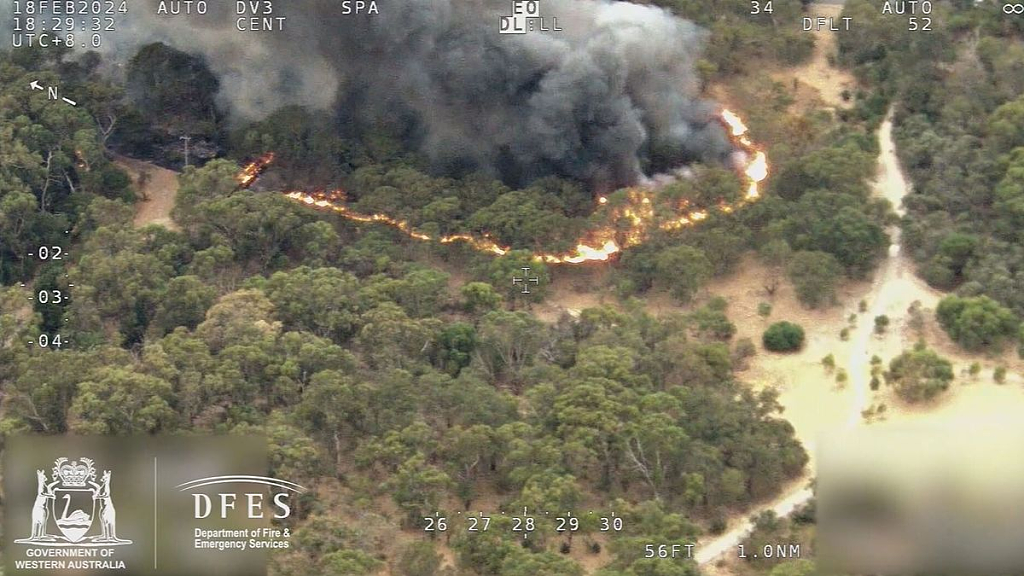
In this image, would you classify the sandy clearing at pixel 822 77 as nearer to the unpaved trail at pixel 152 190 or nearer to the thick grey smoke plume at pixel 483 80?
the thick grey smoke plume at pixel 483 80

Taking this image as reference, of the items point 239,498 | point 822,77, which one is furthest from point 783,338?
point 239,498

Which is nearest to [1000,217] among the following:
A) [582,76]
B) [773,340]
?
[773,340]

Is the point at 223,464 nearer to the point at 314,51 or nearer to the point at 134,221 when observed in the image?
the point at 134,221

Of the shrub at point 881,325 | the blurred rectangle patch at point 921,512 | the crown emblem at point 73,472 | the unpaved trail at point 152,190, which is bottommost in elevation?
the blurred rectangle patch at point 921,512

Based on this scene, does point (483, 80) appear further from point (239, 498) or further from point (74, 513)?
point (74, 513)

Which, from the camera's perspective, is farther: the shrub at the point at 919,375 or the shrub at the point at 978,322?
the shrub at the point at 978,322
